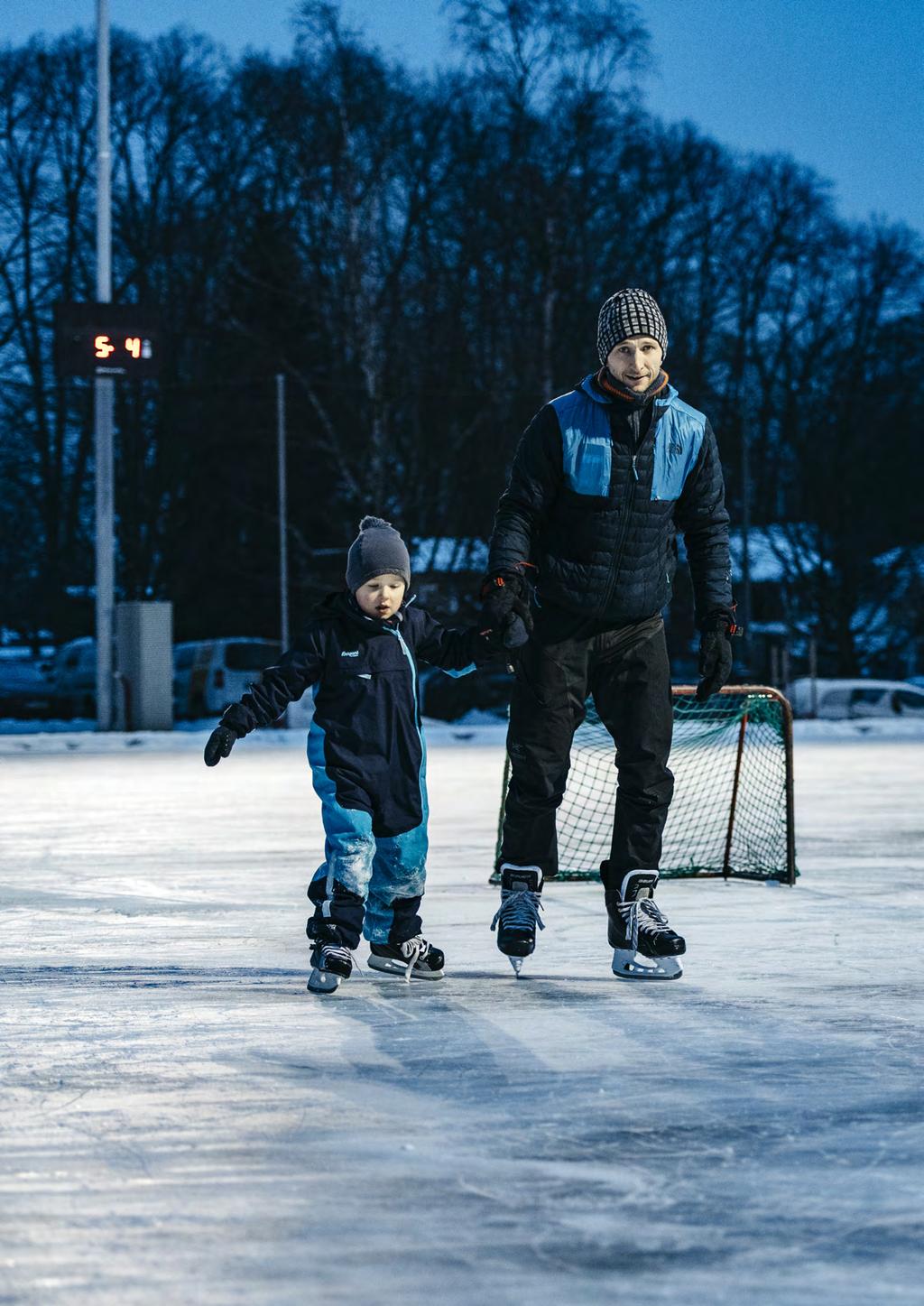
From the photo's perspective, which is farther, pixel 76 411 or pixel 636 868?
pixel 76 411

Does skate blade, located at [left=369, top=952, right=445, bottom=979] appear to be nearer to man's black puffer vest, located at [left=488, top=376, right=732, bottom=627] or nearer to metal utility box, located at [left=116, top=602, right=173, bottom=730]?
man's black puffer vest, located at [left=488, top=376, right=732, bottom=627]

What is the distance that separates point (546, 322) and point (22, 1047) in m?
27.0

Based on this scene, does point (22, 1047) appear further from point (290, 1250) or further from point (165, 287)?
point (165, 287)

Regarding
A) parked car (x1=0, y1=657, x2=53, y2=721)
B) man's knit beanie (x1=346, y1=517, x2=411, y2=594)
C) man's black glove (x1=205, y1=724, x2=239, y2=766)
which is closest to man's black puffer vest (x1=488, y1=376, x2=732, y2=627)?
man's knit beanie (x1=346, y1=517, x2=411, y2=594)

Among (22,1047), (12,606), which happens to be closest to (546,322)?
(12,606)

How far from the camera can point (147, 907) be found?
21.8 feet

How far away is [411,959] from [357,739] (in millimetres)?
654

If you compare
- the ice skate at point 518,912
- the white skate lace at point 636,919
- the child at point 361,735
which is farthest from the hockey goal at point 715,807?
the child at point 361,735

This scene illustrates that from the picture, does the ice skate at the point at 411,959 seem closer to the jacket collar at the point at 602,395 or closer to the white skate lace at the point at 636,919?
the white skate lace at the point at 636,919

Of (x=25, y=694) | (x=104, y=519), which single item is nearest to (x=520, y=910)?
(x=104, y=519)

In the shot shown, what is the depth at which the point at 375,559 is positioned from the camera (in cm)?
494

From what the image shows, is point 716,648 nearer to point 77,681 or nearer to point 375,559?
point 375,559

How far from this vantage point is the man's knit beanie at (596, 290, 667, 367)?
16.2 feet

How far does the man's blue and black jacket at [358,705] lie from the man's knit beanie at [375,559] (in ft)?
0.28
